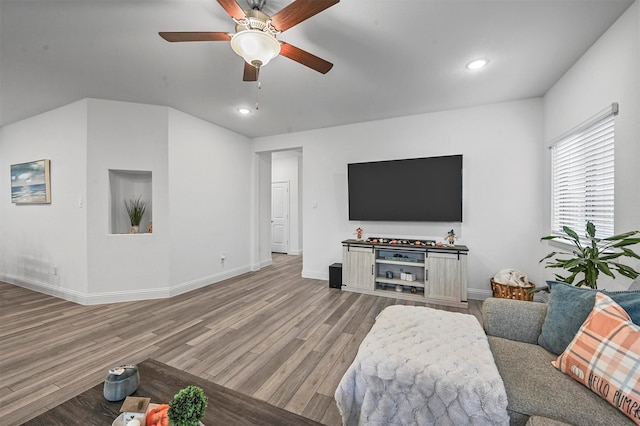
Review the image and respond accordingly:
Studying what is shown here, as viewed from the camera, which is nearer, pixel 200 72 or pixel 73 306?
pixel 200 72

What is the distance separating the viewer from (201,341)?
7.63 ft

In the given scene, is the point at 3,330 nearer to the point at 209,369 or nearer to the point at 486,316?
the point at 209,369

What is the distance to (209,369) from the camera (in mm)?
1917

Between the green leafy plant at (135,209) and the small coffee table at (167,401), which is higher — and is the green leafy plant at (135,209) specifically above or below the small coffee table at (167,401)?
above

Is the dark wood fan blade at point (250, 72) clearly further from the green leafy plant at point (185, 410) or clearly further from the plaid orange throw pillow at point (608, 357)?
the plaid orange throw pillow at point (608, 357)

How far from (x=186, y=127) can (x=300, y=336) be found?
10.8ft

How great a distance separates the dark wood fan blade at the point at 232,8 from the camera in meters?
1.41

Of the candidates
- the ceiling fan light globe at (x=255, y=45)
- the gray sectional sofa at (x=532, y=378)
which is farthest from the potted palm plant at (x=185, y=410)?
the ceiling fan light globe at (x=255, y=45)

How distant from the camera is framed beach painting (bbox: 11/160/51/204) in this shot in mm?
3619

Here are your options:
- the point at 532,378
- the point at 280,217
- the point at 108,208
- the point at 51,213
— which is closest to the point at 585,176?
the point at 532,378

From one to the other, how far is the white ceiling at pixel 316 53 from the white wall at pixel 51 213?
382 millimetres

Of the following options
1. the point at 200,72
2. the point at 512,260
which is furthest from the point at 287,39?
the point at 512,260

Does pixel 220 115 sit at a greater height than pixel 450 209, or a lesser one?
greater

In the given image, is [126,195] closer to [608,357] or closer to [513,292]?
[608,357]
